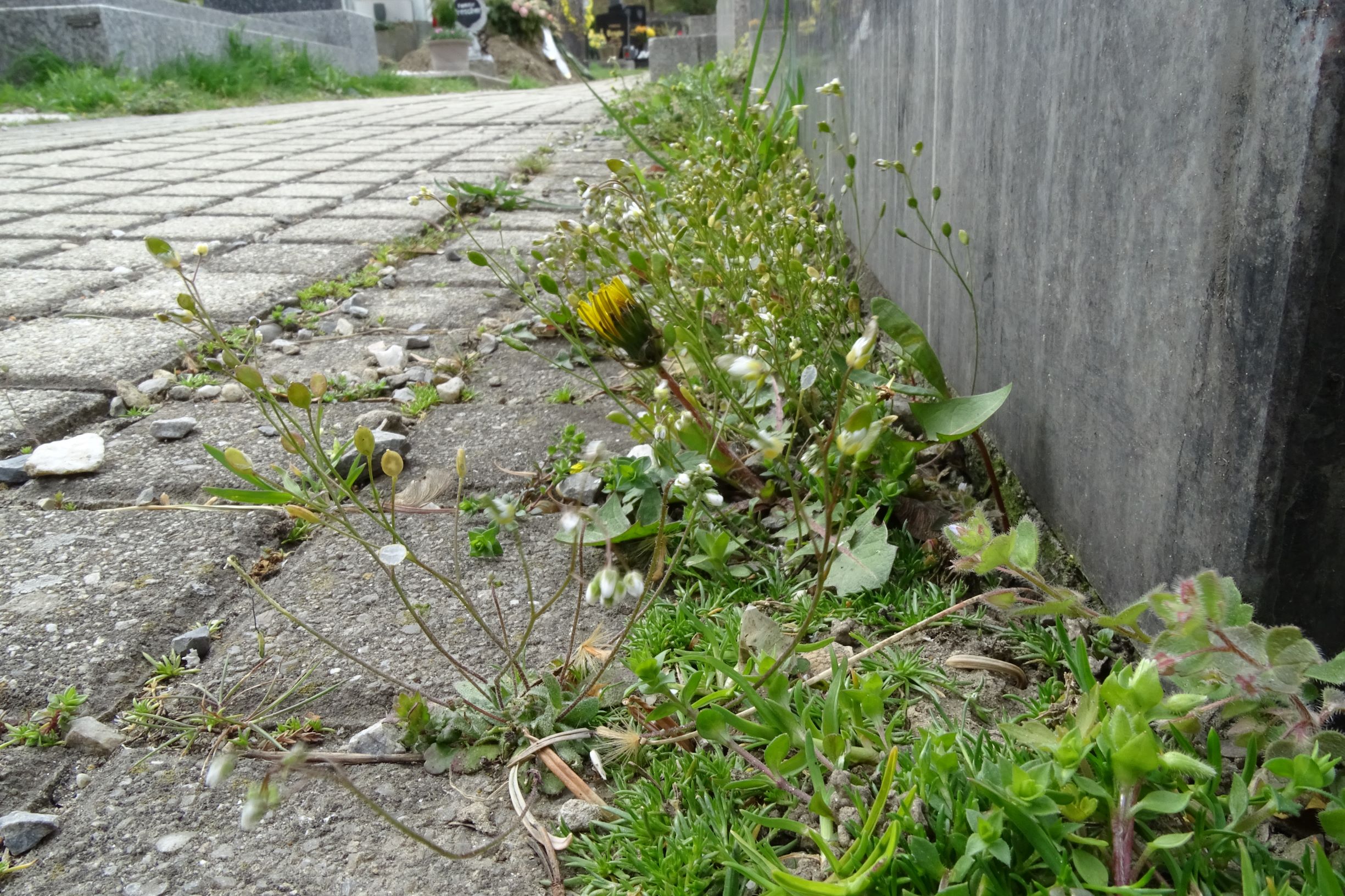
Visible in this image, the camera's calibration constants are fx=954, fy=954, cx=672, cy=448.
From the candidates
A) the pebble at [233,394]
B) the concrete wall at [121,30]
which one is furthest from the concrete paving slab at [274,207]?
the concrete wall at [121,30]

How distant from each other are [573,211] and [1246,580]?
10.4 feet

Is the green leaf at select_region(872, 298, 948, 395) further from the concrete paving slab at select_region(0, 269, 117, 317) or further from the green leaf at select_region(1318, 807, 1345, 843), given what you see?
the concrete paving slab at select_region(0, 269, 117, 317)

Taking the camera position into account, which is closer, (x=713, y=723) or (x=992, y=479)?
(x=713, y=723)

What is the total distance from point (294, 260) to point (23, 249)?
987 millimetres

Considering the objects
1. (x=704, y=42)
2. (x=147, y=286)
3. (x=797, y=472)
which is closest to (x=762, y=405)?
(x=797, y=472)

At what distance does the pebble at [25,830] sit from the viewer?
0.94m

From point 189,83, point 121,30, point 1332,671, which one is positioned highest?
point 121,30

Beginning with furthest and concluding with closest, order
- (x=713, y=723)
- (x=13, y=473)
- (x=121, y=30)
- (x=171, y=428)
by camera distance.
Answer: (x=121, y=30)
(x=171, y=428)
(x=13, y=473)
(x=713, y=723)

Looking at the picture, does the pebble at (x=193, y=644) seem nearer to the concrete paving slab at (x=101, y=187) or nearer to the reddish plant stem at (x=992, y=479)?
the reddish plant stem at (x=992, y=479)

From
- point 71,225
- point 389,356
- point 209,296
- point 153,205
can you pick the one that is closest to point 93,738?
point 389,356

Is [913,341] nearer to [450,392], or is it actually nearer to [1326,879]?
[1326,879]

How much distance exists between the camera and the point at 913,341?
1460mm

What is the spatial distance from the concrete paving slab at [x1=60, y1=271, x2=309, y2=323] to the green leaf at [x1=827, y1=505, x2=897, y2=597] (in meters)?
1.92

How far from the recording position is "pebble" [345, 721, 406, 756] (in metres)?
1.05
